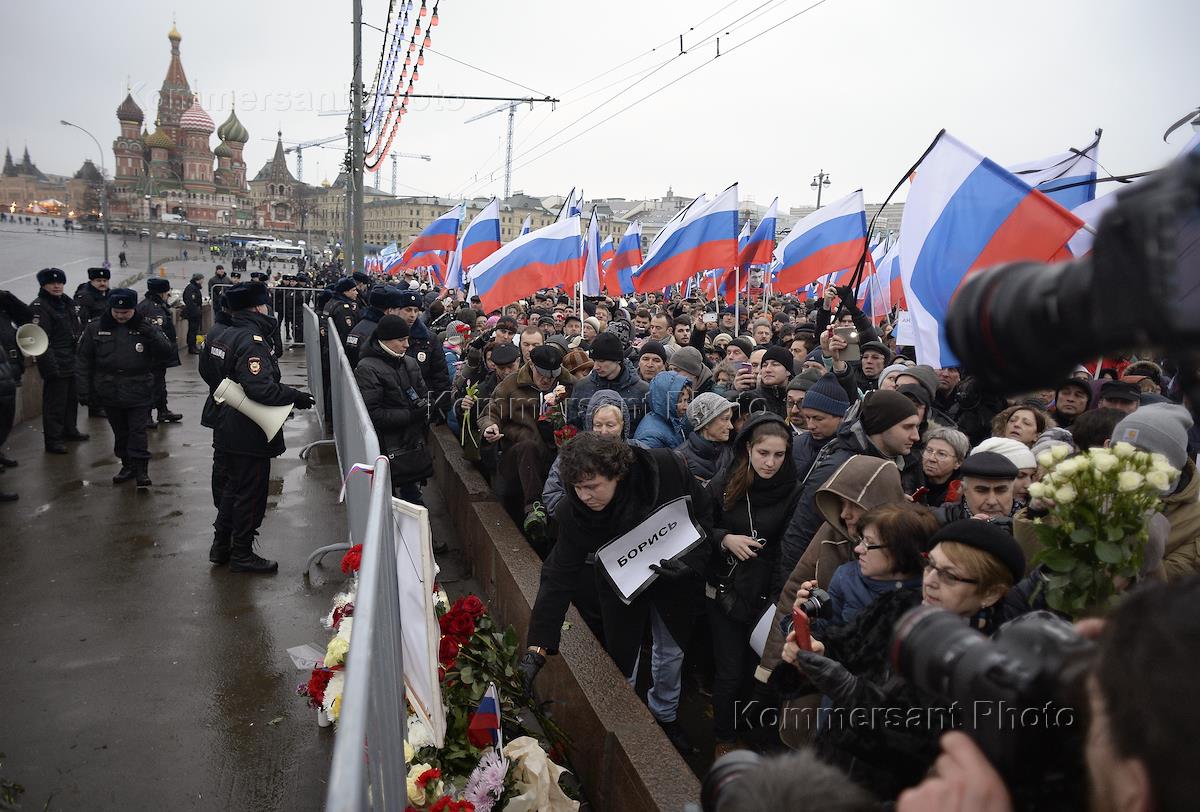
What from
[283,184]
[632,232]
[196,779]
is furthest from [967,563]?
[283,184]

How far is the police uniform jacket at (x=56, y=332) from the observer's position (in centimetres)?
825

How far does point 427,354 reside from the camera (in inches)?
308

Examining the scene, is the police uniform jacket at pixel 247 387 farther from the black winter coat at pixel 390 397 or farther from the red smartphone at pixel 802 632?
the red smartphone at pixel 802 632

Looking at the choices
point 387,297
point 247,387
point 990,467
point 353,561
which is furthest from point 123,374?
point 990,467

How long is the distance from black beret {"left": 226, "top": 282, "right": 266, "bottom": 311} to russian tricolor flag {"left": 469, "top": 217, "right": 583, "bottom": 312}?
142 inches

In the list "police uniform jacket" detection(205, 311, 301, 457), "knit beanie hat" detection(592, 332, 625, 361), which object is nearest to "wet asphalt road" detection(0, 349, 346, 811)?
"police uniform jacket" detection(205, 311, 301, 457)

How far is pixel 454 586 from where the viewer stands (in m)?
5.82

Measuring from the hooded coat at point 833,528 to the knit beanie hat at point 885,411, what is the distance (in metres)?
0.62

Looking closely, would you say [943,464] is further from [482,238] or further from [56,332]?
[482,238]

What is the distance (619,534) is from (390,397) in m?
3.06

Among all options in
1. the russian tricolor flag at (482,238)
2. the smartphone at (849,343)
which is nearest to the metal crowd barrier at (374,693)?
the smartphone at (849,343)

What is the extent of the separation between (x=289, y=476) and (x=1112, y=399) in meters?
7.21

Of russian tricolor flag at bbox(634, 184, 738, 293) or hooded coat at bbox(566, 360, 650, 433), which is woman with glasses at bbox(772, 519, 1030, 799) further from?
russian tricolor flag at bbox(634, 184, 738, 293)

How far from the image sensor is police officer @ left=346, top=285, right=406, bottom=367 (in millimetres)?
7633
